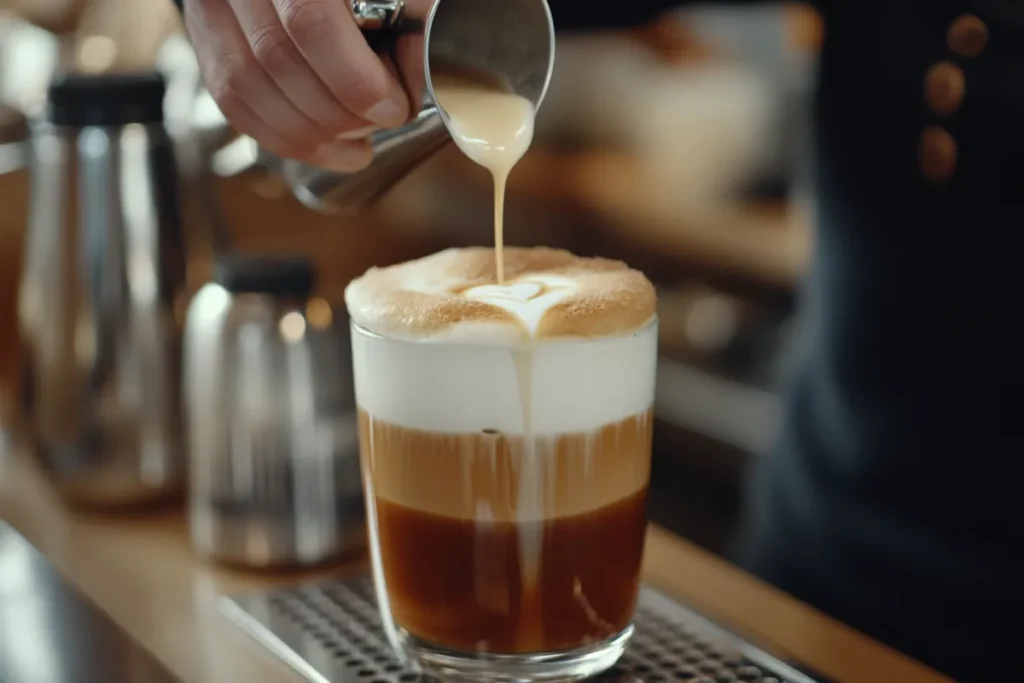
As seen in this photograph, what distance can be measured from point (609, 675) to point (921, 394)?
466 millimetres

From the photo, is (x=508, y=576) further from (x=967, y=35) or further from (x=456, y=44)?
(x=967, y=35)

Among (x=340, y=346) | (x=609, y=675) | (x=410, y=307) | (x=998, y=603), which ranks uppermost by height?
(x=410, y=307)

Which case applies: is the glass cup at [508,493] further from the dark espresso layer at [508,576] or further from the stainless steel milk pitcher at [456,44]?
the stainless steel milk pitcher at [456,44]

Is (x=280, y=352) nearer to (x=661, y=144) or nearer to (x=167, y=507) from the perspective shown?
(x=167, y=507)

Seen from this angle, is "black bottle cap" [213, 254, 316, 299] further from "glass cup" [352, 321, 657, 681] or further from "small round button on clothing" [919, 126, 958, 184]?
"small round button on clothing" [919, 126, 958, 184]

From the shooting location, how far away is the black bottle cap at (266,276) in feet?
3.23

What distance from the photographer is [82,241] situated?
109 centimetres

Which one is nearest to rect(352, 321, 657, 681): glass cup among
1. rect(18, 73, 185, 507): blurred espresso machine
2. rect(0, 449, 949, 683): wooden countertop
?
rect(0, 449, 949, 683): wooden countertop

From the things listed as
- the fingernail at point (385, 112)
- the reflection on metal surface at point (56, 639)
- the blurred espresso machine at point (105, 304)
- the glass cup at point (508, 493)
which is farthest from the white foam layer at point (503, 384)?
the blurred espresso machine at point (105, 304)

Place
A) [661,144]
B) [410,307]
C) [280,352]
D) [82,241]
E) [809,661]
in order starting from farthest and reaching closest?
[661,144] < [82,241] < [280,352] < [809,661] < [410,307]

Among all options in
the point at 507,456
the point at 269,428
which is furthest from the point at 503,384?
the point at 269,428

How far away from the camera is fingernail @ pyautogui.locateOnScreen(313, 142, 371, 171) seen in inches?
32.0

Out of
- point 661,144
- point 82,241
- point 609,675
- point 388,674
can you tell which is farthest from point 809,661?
point 661,144

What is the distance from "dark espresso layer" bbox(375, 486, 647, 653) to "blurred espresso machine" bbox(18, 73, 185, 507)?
1.36 feet
